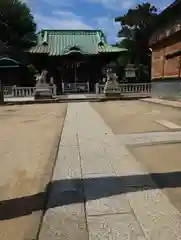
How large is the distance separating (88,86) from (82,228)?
27.2 m

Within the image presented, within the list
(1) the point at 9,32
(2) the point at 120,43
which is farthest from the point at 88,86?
(1) the point at 9,32

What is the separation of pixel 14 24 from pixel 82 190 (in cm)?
3815

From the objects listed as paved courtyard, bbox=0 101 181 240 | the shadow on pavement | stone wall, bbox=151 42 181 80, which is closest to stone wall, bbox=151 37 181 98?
stone wall, bbox=151 42 181 80

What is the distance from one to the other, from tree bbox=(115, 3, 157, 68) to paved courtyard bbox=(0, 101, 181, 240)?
3261 cm

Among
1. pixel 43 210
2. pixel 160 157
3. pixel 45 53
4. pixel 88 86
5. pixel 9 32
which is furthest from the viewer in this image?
pixel 9 32

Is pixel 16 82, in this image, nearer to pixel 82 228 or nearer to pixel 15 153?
pixel 15 153

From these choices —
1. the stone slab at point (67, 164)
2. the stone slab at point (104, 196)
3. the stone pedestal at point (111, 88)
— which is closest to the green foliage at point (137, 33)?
the stone pedestal at point (111, 88)

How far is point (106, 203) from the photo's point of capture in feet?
10.4

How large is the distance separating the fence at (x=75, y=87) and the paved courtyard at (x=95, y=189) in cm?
2402

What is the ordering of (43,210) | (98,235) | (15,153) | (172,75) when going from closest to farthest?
1. (98,235)
2. (43,210)
3. (15,153)
4. (172,75)

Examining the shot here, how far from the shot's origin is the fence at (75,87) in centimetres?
3049

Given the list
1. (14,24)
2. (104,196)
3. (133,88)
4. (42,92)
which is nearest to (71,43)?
(133,88)

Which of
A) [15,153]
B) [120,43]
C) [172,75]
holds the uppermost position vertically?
[120,43]

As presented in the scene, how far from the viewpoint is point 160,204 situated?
305 cm
